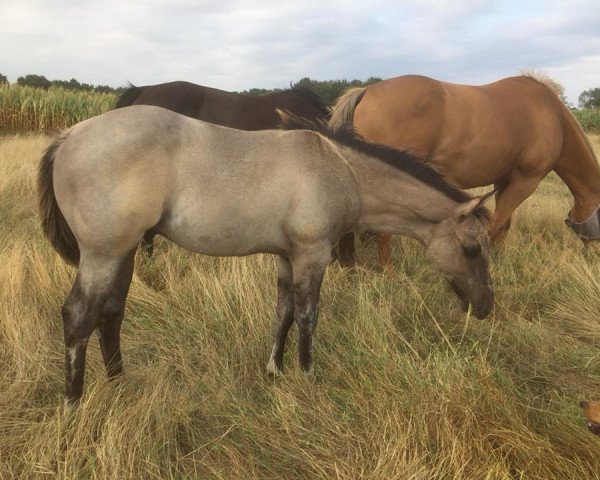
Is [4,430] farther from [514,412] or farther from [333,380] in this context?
[514,412]

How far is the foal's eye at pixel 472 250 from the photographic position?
3.44 metres

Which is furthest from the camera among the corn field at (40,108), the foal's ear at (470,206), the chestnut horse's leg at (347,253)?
the corn field at (40,108)

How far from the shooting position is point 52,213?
2822 mm

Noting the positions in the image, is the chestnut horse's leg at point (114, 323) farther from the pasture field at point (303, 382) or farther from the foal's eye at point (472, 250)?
the foal's eye at point (472, 250)

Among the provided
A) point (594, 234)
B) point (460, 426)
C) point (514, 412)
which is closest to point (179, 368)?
point (460, 426)

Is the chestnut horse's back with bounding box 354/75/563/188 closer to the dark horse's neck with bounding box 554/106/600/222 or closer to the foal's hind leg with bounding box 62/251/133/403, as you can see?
the dark horse's neck with bounding box 554/106/600/222

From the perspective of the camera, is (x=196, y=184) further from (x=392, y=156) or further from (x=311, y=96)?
(x=311, y=96)

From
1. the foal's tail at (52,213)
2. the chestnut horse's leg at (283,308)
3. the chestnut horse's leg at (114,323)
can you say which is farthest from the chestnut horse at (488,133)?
the foal's tail at (52,213)

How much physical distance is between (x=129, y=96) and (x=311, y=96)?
2.36m

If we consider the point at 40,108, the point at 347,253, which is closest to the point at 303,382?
the point at 347,253

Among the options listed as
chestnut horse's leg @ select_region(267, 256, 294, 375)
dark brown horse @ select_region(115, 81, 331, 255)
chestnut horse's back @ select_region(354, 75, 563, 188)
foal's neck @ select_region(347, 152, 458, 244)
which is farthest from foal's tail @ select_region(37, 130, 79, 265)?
dark brown horse @ select_region(115, 81, 331, 255)

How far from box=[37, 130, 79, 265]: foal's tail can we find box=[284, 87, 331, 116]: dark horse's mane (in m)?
4.30

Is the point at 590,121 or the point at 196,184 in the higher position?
the point at 196,184

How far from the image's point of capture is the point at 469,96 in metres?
5.46
